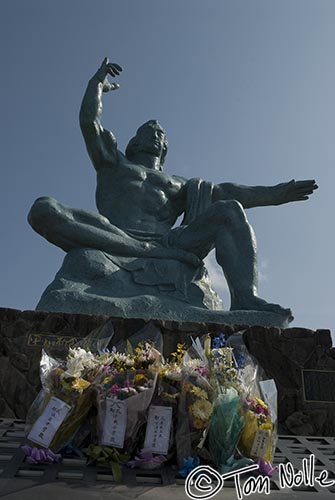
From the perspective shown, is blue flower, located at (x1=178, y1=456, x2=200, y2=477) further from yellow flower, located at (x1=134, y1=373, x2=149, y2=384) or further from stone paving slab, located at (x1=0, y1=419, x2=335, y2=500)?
yellow flower, located at (x1=134, y1=373, x2=149, y2=384)

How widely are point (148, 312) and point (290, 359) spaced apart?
4.85 feet

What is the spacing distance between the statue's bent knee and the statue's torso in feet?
3.58

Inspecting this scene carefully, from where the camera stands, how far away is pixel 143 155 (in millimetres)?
7637

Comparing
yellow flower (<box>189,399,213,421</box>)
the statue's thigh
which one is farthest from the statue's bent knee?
yellow flower (<box>189,399,213,421</box>)

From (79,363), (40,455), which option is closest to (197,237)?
(79,363)

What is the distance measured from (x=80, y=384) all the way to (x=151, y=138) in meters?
5.66

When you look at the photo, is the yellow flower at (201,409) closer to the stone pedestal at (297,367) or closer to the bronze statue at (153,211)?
the stone pedestal at (297,367)

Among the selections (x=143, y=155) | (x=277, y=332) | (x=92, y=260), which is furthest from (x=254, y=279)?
(x=143, y=155)

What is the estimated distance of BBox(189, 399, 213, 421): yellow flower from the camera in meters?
2.39

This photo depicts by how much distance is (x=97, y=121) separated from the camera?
6.93 m

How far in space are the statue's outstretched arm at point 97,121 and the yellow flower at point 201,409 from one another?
5134mm

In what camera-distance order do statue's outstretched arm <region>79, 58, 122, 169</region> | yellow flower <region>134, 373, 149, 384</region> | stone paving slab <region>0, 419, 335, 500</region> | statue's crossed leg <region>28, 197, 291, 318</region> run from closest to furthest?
stone paving slab <region>0, 419, 335, 500</region>
yellow flower <region>134, 373, 149, 384</region>
statue's crossed leg <region>28, 197, 291, 318</region>
statue's outstretched arm <region>79, 58, 122, 169</region>

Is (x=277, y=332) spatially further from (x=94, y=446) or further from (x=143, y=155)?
(x=143, y=155)

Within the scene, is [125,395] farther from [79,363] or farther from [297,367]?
[297,367]
